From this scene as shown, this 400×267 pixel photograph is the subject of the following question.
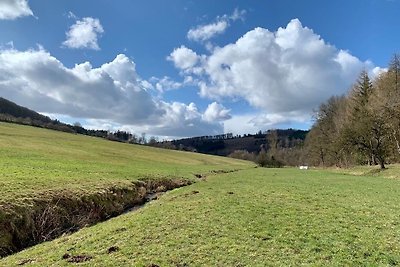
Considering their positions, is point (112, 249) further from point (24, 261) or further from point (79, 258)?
point (24, 261)

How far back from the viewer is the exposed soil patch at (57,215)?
19.0 metres

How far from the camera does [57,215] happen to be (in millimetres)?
22922

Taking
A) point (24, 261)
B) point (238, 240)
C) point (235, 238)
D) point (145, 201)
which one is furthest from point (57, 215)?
point (238, 240)

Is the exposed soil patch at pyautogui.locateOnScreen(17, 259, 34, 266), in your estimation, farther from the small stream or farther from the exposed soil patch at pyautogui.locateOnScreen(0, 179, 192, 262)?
the small stream

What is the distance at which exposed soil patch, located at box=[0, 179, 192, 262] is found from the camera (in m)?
19.0

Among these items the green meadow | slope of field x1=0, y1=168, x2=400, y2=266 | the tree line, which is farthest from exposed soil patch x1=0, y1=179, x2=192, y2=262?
the tree line

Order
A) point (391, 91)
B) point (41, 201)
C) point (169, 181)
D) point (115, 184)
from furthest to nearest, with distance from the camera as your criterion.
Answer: point (391, 91) → point (169, 181) → point (115, 184) → point (41, 201)

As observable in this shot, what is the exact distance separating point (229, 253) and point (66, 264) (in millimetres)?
6207

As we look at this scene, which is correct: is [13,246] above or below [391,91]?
below

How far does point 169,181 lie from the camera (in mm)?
48438

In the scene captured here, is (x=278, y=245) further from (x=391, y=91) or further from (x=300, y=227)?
(x=391, y=91)

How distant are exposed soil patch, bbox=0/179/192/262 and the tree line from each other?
5589 centimetres

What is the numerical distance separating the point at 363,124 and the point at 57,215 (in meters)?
64.4

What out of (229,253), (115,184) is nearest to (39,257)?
(229,253)
